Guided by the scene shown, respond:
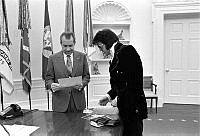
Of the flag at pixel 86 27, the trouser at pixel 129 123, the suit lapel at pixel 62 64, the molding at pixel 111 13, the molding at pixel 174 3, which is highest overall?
the molding at pixel 174 3

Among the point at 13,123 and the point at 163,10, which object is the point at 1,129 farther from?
the point at 163,10

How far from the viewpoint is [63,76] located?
238 cm

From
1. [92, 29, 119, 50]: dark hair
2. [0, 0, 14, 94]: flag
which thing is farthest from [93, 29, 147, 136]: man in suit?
[0, 0, 14, 94]: flag

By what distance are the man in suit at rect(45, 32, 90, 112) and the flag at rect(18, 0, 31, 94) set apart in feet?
6.58

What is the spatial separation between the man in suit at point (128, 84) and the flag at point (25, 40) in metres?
2.72

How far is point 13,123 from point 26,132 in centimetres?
30

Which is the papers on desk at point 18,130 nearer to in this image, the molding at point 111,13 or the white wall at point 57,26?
the white wall at point 57,26

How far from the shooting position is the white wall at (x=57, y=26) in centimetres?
468

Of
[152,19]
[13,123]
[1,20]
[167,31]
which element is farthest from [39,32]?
[13,123]

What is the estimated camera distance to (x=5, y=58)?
3785mm

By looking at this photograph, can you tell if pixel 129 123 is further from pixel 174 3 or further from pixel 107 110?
pixel 174 3

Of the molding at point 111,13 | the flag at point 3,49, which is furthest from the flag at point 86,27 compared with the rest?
the flag at point 3,49

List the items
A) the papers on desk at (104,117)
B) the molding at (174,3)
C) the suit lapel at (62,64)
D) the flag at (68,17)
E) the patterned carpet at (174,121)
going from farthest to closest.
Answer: the molding at (174,3), the flag at (68,17), the patterned carpet at (174,121), the suit lapel at (62,64), the papers on desk at (104,117)

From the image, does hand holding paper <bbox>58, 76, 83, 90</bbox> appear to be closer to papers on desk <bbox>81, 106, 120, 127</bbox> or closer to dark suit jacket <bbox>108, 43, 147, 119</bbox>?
papers on desk <bbox>81, 106, 120, 127</bbox>
